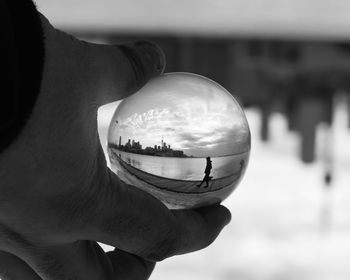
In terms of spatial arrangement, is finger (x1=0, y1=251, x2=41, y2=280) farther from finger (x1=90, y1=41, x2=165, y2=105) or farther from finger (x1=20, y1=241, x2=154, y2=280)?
finger (x1=90, y1=41, x2=165, y2=105)

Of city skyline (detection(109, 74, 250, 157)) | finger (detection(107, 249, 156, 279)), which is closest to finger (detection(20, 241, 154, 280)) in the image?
finger (detection(107, 249, 156, 279))

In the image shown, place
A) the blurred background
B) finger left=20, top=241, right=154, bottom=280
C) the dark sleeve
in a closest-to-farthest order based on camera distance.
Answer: the dark sleeve, finger left=20, top=241, right=154, bottom=280, the blurred background

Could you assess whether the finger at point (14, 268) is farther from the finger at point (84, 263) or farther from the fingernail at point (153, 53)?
the fingernail at point (153, 53)

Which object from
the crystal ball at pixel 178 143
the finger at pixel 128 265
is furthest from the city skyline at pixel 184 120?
the finger at pixel 128 265

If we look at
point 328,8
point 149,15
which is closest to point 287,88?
point 328,8

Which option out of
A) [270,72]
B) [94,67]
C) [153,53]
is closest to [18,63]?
[94,67]

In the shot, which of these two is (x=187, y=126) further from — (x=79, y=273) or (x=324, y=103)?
(x=324, y=103)

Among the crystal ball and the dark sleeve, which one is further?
the crystal ball
